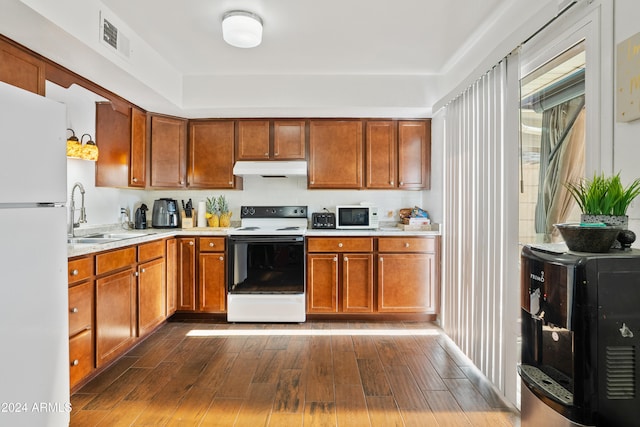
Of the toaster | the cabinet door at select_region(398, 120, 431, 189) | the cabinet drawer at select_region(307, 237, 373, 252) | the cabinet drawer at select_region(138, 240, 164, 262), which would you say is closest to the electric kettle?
the toaster

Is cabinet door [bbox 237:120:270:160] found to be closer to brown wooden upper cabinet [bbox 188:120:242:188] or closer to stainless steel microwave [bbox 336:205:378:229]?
brown wooden upper cabinet [bbox 188:120:242:188]

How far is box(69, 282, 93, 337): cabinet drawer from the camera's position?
2.10 meters

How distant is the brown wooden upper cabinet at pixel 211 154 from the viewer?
3771 mm

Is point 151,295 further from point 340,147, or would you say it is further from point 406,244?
point 406,244

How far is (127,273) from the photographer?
106 inches

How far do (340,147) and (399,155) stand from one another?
2.15 ft

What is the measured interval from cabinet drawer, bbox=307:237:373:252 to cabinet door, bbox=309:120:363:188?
62 centimetres

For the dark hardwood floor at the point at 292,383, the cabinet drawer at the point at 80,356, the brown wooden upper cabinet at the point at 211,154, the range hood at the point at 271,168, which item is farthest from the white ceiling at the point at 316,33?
the dark hardwood floor at the point at 292,383

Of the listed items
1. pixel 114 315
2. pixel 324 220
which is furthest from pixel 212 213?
pixel 114 315

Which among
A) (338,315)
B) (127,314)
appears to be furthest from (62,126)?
(338,315)

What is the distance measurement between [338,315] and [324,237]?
83 cm

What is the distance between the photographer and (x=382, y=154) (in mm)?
3756

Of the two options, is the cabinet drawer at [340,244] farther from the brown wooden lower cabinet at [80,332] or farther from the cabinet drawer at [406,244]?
the brown wooden lower cabinet at [80,332]

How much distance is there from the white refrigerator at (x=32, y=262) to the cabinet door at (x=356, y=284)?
2396 millimetres
